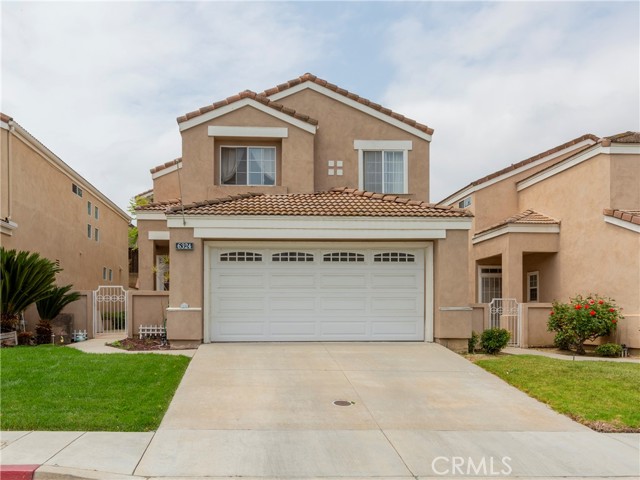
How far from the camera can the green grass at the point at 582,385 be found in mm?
9078

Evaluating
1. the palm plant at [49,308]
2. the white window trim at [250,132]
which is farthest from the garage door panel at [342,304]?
the palm plant at [49,308]

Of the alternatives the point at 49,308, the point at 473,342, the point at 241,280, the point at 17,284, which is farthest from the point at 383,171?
the point at 17,284

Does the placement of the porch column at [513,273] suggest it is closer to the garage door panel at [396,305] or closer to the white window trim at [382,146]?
the white window trim at [382,146]

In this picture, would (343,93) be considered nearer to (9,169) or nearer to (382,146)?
(382,146)

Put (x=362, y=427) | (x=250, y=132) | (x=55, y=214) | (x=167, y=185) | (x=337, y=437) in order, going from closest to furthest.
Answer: (x=337, y=437) < (x=362, y=427) < (x=250, y=132) < (x=167, y=185) < (x=55, y=214)

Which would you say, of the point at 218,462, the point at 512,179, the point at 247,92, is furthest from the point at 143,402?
the point at 512,179

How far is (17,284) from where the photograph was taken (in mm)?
14891

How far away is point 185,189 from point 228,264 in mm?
3939

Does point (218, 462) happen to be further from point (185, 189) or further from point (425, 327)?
point (185, 189)

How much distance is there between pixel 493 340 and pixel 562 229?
261 inches

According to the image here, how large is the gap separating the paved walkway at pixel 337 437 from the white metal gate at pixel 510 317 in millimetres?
6152

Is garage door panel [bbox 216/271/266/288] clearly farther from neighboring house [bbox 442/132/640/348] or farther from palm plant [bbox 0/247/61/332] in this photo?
neighboring house [bbox 442/132/640/348]

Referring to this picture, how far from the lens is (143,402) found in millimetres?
8820
